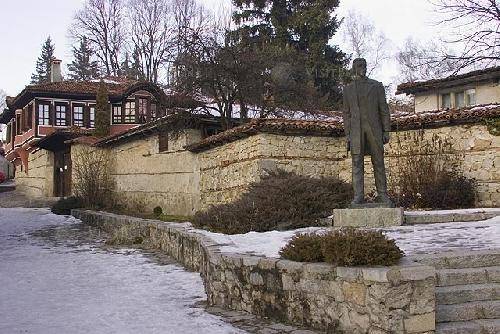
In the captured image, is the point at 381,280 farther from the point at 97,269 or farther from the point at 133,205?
the point at 133,205

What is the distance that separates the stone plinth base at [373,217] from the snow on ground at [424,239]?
9.9 inches

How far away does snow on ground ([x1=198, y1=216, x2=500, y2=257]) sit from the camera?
267 inches

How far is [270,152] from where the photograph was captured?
13672 millimetres

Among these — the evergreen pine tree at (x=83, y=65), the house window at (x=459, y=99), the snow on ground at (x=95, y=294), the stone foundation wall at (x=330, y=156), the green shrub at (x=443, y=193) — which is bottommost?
the snow on ground at (x=95, y=294)

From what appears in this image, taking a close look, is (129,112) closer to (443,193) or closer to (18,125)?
(18,125)

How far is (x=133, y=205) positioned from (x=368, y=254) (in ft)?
62.8

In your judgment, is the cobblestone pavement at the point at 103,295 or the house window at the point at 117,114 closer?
the cobblestone pavement at the point at 103,295

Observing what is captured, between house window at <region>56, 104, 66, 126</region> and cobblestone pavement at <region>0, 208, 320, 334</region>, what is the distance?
1936 centimetres

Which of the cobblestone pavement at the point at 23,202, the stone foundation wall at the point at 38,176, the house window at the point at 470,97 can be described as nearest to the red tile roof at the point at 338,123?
the house window at the point at 470,97

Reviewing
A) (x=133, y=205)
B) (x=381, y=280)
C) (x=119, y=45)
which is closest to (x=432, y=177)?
(x=381, y=280)

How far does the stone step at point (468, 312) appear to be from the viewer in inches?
200

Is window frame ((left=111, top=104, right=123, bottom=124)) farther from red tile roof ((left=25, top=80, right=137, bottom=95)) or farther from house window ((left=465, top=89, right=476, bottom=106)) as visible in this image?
house window ((left=465, top=89, right=476, bottom=106))

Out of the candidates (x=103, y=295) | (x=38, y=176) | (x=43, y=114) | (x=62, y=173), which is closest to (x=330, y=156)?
(x=103, y=295)

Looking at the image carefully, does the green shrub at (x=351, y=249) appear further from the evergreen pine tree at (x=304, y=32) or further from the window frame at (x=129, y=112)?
the window frame at (x=129, y=112)
